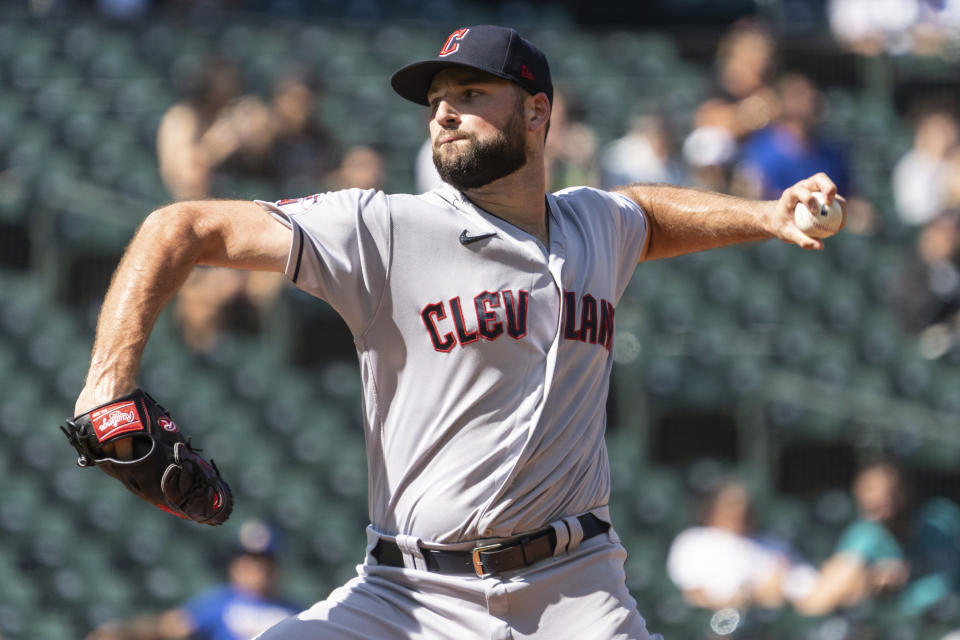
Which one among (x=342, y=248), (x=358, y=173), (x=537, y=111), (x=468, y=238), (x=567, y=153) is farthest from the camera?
(x=567, y=153)

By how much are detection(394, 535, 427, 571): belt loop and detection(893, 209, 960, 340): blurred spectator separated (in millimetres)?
5276

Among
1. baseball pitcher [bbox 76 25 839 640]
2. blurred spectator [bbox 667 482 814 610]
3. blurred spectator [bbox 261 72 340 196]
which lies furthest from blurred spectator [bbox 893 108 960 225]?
baseball pitcher [bbox 76 25 839 640]

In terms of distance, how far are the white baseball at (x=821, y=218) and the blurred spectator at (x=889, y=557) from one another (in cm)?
366

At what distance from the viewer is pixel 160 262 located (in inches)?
105

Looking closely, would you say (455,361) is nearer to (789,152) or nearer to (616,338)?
(616,338)

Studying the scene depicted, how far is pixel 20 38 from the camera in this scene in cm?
838

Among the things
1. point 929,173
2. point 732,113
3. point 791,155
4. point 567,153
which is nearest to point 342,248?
point 567,153

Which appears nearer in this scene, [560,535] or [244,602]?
[560,535]

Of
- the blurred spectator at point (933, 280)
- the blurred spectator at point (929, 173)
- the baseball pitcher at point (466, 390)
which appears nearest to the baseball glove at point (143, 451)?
the baseball pitcher at point (466, 390)

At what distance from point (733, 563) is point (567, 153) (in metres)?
2.52

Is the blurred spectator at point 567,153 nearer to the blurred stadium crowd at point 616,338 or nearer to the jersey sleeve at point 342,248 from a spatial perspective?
the blurred stadium crowd at point 616,338

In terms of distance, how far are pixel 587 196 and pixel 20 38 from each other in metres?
6.04

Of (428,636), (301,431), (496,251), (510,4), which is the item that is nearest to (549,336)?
(496,251)

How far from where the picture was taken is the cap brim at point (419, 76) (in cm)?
314
